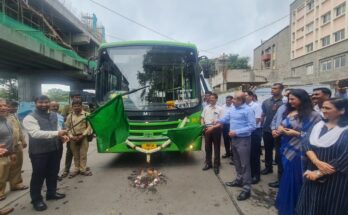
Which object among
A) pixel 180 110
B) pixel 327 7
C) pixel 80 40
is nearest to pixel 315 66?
pixel 327 7

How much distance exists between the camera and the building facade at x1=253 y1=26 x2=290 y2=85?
3703 centimetres

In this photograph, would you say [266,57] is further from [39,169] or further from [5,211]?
[5,211]

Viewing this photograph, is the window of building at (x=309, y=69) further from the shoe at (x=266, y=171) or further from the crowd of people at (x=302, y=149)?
the shoe at (x=266, y=171)

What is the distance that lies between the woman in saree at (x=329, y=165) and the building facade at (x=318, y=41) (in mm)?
23994

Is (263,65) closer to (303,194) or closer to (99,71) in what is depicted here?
(99,71)

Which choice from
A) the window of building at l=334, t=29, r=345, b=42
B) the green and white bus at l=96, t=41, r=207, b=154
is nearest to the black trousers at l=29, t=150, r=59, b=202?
the green and white bus at l=96, t=41, r=207, b=154

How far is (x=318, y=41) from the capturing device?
28953mm

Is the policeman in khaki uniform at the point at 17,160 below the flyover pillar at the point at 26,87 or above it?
below

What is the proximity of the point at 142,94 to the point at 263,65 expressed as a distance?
4386 cm

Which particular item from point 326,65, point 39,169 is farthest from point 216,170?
point 326,65

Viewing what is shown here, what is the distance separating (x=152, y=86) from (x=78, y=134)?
196cm

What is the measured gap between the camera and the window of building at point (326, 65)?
2634 centimetres

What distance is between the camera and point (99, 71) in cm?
693

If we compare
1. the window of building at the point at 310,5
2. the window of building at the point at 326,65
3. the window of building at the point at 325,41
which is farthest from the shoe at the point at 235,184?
the window of building at the point at 310,5
